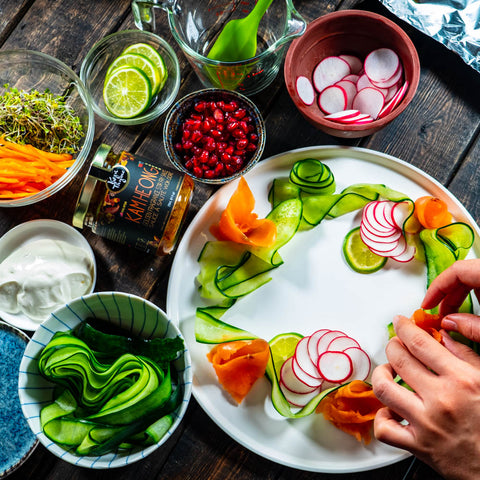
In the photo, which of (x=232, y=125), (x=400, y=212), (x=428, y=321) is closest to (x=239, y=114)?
(x=232, y=125)

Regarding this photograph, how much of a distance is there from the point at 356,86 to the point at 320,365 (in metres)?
0.81

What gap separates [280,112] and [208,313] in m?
0.65

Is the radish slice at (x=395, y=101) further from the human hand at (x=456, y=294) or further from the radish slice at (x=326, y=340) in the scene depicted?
the radish slice at (x=326, y=340)

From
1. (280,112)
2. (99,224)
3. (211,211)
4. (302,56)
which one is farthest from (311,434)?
(302,56)

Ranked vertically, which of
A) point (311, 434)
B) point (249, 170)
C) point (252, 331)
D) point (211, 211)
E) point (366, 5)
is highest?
point (366, 5)

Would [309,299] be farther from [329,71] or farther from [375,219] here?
[329,71]

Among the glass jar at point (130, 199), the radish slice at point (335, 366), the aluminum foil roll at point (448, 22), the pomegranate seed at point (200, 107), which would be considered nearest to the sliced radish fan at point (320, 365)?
the radish slice at point (335, 366)

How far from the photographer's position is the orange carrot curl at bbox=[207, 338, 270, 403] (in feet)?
4.41

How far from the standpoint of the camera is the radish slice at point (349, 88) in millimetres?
1485

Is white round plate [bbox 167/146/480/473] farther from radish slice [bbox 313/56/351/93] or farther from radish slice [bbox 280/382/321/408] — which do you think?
radish slice [bbox 313/56/351/93]

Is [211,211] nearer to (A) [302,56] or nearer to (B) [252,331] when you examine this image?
(B) [252,331]

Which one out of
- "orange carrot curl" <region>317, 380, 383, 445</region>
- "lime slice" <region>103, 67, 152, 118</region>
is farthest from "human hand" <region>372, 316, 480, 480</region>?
"lime slice" <region>103, 67, 152, 118</region>

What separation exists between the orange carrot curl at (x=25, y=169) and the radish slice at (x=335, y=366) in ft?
2.92

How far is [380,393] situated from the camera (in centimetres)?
119
